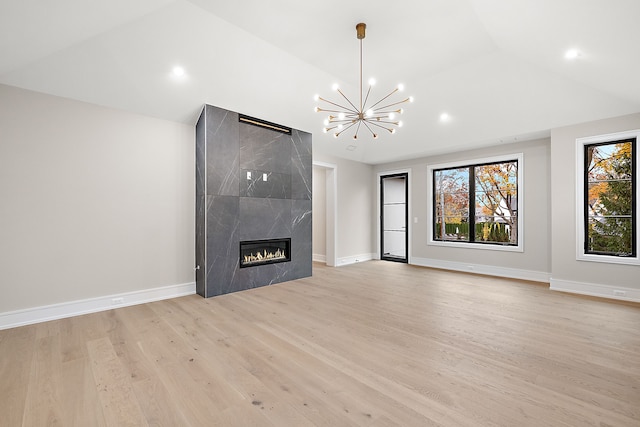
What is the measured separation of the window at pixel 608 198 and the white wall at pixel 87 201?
21.5 feet

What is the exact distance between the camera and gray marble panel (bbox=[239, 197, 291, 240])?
4.91 metres

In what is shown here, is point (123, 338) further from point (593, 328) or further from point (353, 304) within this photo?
point (593, 328)

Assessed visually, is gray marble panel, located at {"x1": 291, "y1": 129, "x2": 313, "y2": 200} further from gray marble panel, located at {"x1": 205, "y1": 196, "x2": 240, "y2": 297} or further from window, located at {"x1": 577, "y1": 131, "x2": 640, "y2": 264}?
window, located at {"x1": 577, "y1": 131, "x2": 640, "y2": 264}

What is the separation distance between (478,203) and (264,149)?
488 centimetres

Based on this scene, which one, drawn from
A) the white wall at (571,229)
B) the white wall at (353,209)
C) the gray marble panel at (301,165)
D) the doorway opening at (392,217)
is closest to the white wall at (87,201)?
the gray marble panel at (301,165)

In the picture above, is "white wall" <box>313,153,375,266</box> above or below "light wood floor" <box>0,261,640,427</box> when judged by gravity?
above

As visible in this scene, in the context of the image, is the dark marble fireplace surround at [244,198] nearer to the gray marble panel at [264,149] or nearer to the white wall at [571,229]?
the gray marble panel at [264,149]

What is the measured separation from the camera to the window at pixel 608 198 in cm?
445

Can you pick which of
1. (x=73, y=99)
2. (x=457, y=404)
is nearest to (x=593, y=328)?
(x=457, y=404)

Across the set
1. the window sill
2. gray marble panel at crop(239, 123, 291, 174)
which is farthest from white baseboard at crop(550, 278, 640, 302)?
gray marble panel at crop(239, 123, 291, 174)

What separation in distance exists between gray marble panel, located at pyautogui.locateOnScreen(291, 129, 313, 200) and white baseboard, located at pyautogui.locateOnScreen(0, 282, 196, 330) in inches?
102

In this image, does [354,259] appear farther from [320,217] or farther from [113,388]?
[113,388]

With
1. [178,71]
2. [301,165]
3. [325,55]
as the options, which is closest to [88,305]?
[178,71]

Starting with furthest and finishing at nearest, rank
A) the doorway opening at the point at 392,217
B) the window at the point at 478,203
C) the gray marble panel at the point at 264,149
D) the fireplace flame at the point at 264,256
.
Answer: the doorway opening at the point at 392,217 < the window at the point at 478,203 < the fireplace flame at the point at 264,256 < the gray marble panel at the point at 264,149
